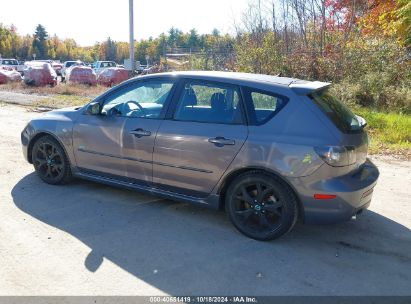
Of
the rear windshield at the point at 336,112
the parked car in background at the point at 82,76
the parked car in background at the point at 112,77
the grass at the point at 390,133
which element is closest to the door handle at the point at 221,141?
the rear windshield at the point at 336,112

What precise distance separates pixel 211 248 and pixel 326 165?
1.34 meters

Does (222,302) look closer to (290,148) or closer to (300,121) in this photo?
(290,148)

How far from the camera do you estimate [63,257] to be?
12.2 ft

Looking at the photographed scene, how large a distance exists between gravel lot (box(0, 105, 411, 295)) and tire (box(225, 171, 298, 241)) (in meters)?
0.13

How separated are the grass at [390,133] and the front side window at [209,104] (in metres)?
4.77

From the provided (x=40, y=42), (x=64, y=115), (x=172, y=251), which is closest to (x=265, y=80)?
(x=172, y=251)

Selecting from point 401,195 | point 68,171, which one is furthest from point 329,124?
point 68,171

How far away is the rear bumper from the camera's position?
3.83 meters

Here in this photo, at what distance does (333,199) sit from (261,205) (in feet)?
2.30

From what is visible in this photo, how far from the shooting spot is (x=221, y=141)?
4211 millimetres

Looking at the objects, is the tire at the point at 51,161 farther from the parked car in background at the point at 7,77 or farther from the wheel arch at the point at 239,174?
the parked car in background at the point at 7,77

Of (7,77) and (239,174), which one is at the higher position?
(239,174)

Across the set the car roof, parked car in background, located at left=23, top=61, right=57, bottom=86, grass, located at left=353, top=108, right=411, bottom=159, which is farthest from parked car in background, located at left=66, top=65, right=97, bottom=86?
the car roof

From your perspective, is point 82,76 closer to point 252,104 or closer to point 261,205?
point 252,104
